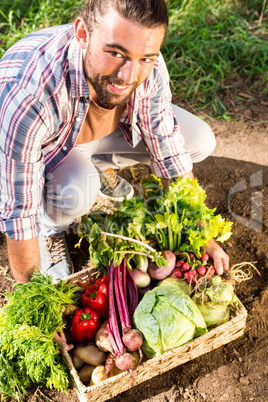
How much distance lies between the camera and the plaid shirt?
6.57 ft

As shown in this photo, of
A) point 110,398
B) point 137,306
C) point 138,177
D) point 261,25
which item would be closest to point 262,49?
point 261,25

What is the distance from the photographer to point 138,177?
12.0 feet

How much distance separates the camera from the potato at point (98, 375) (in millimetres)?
2184

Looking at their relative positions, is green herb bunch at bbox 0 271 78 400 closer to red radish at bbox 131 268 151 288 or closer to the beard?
red radish at bbox 131 268 151 288

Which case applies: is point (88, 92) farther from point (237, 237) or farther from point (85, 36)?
point (237, 237)

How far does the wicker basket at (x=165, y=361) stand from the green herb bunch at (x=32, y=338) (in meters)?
0.13

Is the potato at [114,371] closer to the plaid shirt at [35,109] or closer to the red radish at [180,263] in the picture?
the red radish at [180,263]

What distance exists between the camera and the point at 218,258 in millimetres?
2609

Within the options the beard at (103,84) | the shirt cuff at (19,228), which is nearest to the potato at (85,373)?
the shirt cuff at (19,228)

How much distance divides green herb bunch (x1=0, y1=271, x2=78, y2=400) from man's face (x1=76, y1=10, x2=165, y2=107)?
42.3 inches

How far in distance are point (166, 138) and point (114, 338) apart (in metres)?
1.24

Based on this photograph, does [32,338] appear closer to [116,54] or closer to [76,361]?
[76,361]

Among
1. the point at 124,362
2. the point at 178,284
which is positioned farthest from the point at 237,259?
the point at 124,362

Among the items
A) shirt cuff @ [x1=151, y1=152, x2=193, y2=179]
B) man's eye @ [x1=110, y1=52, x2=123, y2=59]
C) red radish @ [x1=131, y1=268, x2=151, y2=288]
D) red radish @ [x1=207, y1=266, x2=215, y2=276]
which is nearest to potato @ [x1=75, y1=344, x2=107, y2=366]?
red radish @ [x1=131, y1=268, x2=151, y2=288]
